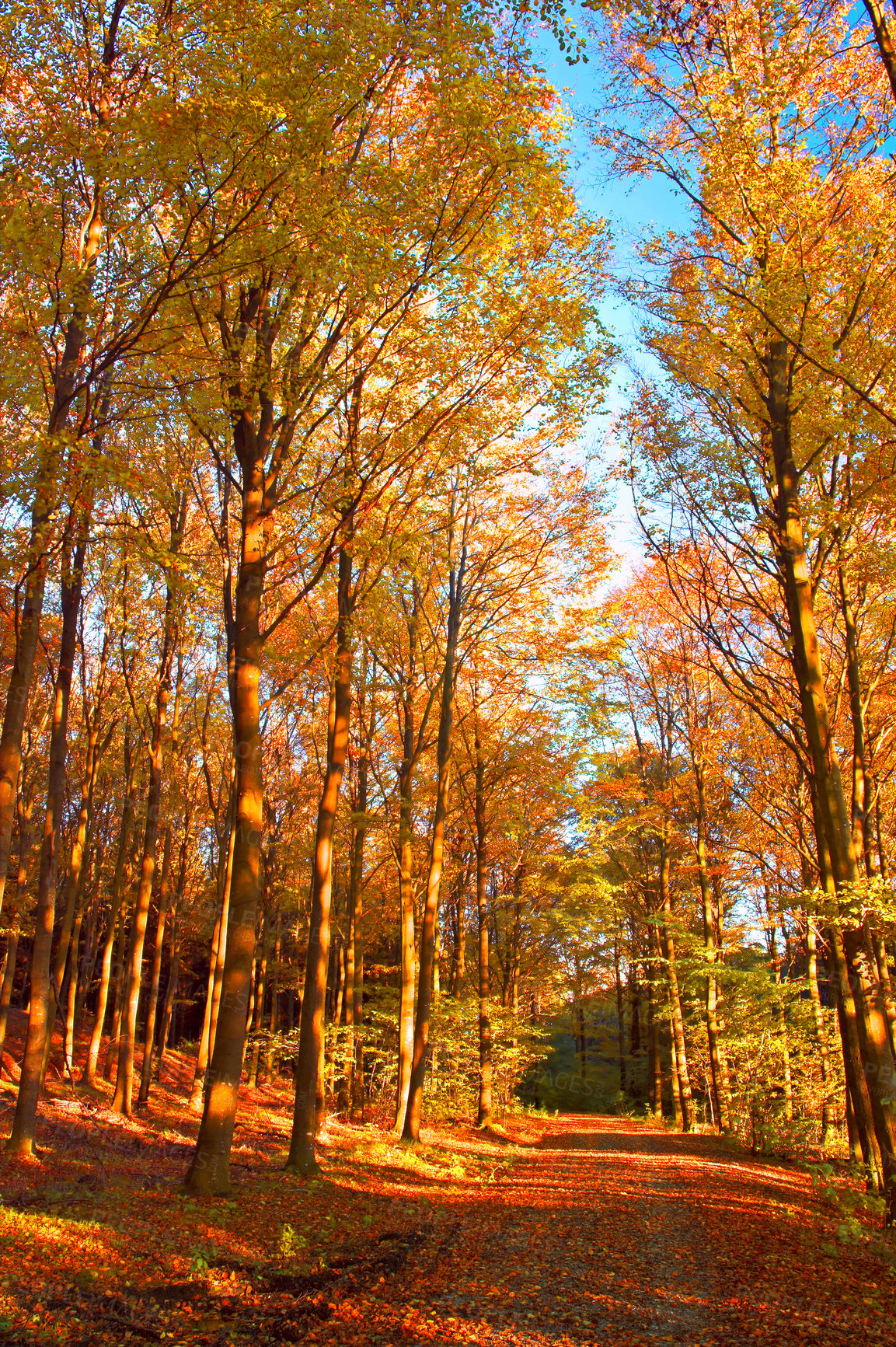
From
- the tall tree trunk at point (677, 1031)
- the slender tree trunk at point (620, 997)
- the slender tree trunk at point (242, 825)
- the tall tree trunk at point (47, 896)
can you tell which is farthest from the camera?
the slender tree trunk at point (620, 997)

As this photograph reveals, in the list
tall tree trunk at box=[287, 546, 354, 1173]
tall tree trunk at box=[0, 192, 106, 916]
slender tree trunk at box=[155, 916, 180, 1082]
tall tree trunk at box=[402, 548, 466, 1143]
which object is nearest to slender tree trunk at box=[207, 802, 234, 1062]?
tall tree trunk at box=[402, 548, 466, 1143]

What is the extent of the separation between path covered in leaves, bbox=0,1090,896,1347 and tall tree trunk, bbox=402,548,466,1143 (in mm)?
1787

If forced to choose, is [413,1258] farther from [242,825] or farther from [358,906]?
[358,906]

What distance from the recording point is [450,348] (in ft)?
33.9

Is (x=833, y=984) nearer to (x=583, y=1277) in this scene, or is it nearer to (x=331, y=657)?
(x=583, y=1277)

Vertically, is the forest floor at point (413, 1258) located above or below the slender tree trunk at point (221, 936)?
below

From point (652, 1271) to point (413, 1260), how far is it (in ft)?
6.44

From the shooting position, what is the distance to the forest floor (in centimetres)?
466

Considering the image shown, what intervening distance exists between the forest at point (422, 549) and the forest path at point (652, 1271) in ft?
0.19

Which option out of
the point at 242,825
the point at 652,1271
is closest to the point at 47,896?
the point at 242,825

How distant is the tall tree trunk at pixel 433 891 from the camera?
1246 centimetres

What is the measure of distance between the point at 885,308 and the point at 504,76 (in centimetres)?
488

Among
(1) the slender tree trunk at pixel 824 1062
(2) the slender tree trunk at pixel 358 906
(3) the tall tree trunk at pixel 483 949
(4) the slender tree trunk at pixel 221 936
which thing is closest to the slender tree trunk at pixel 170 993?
(2) the slender tree trunk at pixel 358 906

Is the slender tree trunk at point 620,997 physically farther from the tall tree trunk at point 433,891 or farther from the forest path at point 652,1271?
the forest path at point 652,1271
